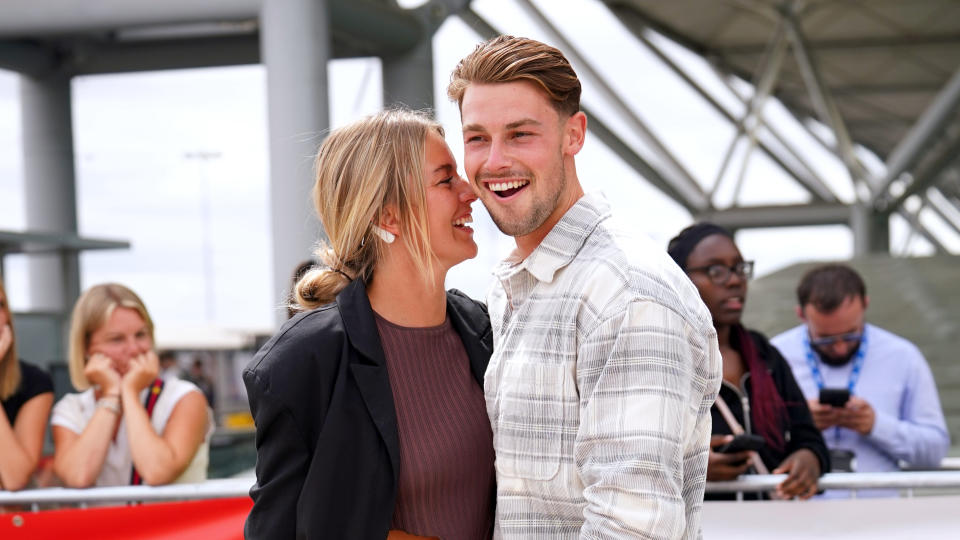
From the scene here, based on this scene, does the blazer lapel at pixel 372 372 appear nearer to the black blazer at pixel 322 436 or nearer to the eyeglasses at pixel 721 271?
the black blazer at pixel 322 436

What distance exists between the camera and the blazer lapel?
228cm

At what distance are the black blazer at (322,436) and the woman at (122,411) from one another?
6.45 feet

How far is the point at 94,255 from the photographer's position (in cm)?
1072

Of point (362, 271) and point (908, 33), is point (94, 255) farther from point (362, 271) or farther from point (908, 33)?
point (908, 33)

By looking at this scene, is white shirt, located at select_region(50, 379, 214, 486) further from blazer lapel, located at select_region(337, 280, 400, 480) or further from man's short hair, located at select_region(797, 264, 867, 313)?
man's short hair, located at select_region(797, 264, 867, 313)

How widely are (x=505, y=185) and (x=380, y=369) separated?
0.52m

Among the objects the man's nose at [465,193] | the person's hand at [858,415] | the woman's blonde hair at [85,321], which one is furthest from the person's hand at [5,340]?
the person's hand at [858,415]

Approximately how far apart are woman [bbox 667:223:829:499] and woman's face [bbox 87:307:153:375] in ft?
7.96

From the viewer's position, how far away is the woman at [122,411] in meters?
4.10

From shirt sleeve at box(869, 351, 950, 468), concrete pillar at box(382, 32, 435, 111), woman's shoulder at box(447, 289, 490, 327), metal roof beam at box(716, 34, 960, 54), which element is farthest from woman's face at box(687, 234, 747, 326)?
metal roof beam at box(716, 34, 960, 54)

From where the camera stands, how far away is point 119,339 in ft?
14.7

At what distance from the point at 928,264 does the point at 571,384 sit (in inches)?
756

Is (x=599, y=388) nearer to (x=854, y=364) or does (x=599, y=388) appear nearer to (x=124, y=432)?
(x=124, y=432)

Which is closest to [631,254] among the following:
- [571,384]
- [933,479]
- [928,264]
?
[571,384]
